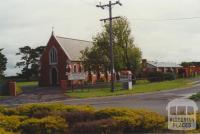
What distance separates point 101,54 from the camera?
6384 centimetres

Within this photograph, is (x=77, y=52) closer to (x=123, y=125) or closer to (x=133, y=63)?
(x=133, y=63)

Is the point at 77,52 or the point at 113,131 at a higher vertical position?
the point at 77,52

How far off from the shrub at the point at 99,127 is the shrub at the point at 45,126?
360 millimetres

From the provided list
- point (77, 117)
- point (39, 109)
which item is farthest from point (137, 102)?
point (77, 117)

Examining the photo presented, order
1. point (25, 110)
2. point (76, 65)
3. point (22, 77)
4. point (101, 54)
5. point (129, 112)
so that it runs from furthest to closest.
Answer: point (22, 77) < point (76, 65) < point (101, 54) < point (25, 110) < point (129, 112)

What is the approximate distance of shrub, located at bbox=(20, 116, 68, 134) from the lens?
13.8 meters

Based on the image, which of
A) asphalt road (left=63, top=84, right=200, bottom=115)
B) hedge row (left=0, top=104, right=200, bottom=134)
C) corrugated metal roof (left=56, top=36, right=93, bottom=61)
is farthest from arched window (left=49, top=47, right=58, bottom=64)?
hedge row (left=0, top=104, right=200, bottom=134)

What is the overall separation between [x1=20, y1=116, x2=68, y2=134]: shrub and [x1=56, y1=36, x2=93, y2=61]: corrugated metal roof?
56225 mm

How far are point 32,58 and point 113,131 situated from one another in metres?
99.7

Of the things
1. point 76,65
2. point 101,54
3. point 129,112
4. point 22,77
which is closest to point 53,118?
point 129,112

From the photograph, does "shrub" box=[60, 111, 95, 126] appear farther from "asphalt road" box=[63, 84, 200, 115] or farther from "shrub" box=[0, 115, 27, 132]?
"asphalt road" box=[63, 84, 200, 115]

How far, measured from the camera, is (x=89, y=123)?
14031 millimetres

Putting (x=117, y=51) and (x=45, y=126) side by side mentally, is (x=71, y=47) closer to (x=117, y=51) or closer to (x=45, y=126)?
(x=117, y=51)

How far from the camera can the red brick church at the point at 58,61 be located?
Result: 70.4 metres
